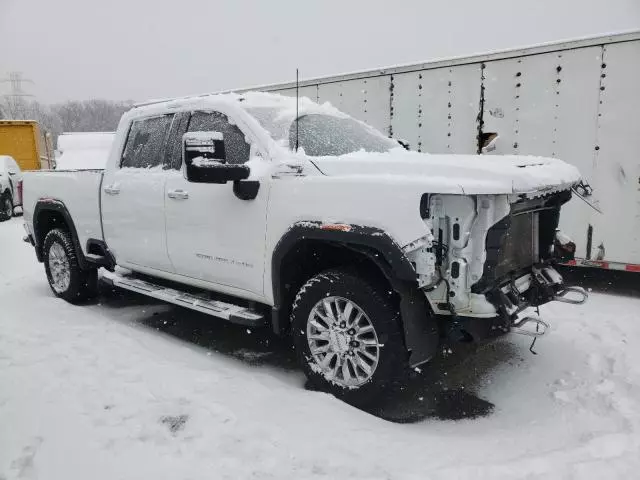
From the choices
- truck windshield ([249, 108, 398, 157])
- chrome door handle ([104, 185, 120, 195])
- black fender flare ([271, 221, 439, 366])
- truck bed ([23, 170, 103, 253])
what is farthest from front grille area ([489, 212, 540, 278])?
truck bed ([23, 170, 103, 253])

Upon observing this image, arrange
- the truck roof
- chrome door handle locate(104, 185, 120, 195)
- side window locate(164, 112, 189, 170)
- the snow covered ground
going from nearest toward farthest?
the snow covered ground, the truck roof, side window locate(164, 112, 189, 170), chrome door handle locate(104, 185, 120, 195)

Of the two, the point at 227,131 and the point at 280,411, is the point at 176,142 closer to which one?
the point at 227,131

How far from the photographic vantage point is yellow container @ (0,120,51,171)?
20328mm

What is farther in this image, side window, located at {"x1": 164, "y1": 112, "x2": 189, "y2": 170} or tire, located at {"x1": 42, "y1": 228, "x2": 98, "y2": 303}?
tire, located at {"x1": 42, "y1": 228, "x2": 98, "y2": 303}

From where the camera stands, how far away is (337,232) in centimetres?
320

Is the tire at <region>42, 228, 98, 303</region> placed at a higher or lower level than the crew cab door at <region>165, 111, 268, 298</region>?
lower

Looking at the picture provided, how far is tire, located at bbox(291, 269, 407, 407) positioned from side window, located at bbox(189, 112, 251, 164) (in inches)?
47.1

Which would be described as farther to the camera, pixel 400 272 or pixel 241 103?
pixel 241 103

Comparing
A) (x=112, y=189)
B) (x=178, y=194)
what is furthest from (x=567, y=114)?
(x=112, y=189)

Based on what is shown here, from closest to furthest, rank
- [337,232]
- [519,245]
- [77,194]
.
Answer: [337,232] → [519,245] → [77,194]

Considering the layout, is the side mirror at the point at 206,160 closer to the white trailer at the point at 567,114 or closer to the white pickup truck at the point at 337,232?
the white pickup truck at the point at 337,232

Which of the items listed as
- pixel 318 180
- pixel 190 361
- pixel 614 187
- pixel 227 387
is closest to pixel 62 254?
pixel 190 361

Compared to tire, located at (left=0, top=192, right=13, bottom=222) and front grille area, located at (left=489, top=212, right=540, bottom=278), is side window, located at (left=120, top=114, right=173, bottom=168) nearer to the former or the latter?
front grille area, located at (left=489, top=212, right=540, bottom=278)

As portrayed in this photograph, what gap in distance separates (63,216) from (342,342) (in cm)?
415
